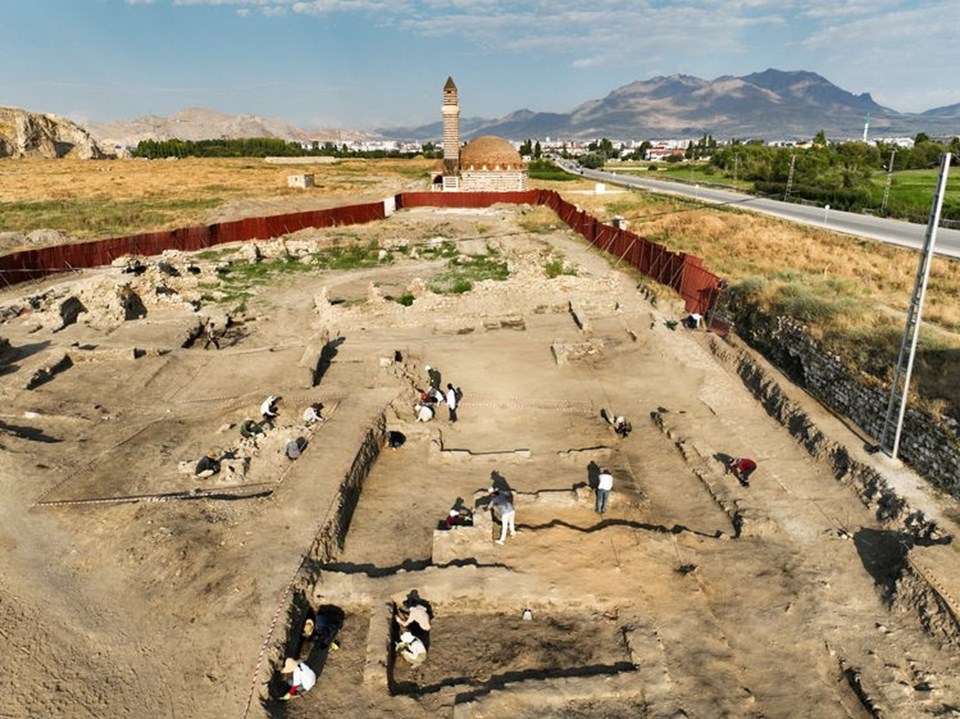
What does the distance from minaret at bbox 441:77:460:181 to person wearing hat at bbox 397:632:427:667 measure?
67229 millimetres

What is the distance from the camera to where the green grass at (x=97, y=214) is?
4284 cm

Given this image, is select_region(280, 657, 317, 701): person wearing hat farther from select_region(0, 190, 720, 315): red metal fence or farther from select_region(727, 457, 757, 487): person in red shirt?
select_region(0, 190, 720, 315): red metal fence

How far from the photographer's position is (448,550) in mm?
10648

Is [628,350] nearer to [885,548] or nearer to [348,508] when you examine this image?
[885,548]

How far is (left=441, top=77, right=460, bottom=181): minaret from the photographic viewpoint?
70000 mm

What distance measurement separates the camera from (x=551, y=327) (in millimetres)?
22828

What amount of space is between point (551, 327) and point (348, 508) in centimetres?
1276

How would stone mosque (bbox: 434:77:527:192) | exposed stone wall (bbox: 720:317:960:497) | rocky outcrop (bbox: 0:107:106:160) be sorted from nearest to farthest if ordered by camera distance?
exposed stone wall (bbox: 720:317:960:497), stone mosque (bbox: 434:77:527:192), rocky outcrop (bbox: 0:107:106:160)

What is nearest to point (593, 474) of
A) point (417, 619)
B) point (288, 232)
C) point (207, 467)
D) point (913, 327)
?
point (417, 619)

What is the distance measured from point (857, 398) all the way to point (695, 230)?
25691mm

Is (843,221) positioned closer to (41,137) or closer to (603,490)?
(603,490)

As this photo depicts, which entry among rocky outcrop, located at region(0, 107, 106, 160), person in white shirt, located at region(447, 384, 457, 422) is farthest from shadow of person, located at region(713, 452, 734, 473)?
rocky outcrop, located at region(0, 107, 106, 160)

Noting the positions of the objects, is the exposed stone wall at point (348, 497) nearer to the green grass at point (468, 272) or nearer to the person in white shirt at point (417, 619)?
the person in white shirt at point (417, 619)

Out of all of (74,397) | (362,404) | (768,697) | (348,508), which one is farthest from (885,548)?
(74,397)
